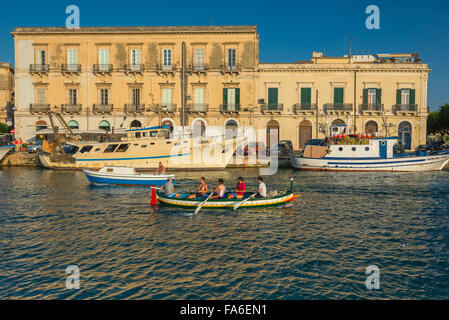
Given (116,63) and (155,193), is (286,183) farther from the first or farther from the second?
(116,63)

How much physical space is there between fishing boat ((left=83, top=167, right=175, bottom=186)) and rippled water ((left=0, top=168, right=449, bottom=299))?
10.2 ft

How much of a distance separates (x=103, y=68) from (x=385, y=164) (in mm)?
34530

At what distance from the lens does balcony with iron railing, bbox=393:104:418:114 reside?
45781 millimetres

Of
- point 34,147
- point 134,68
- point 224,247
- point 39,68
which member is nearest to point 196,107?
point 134,68

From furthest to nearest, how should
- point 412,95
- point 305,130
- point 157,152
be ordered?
1. point 305,130
2. point 412,95
3. point 157,152

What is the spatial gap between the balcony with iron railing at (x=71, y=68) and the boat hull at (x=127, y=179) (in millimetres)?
24029

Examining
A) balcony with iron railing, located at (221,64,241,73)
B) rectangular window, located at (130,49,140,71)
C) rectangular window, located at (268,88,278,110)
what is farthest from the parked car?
rectangular window, located at (268,88,278,110)

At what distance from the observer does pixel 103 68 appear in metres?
46.2

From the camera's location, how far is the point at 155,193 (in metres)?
20.6

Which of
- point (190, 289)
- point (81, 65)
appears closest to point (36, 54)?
point (81, 65)

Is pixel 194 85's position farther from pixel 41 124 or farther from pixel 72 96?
pixel 41 124

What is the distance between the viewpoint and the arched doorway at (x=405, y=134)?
46.6 m
